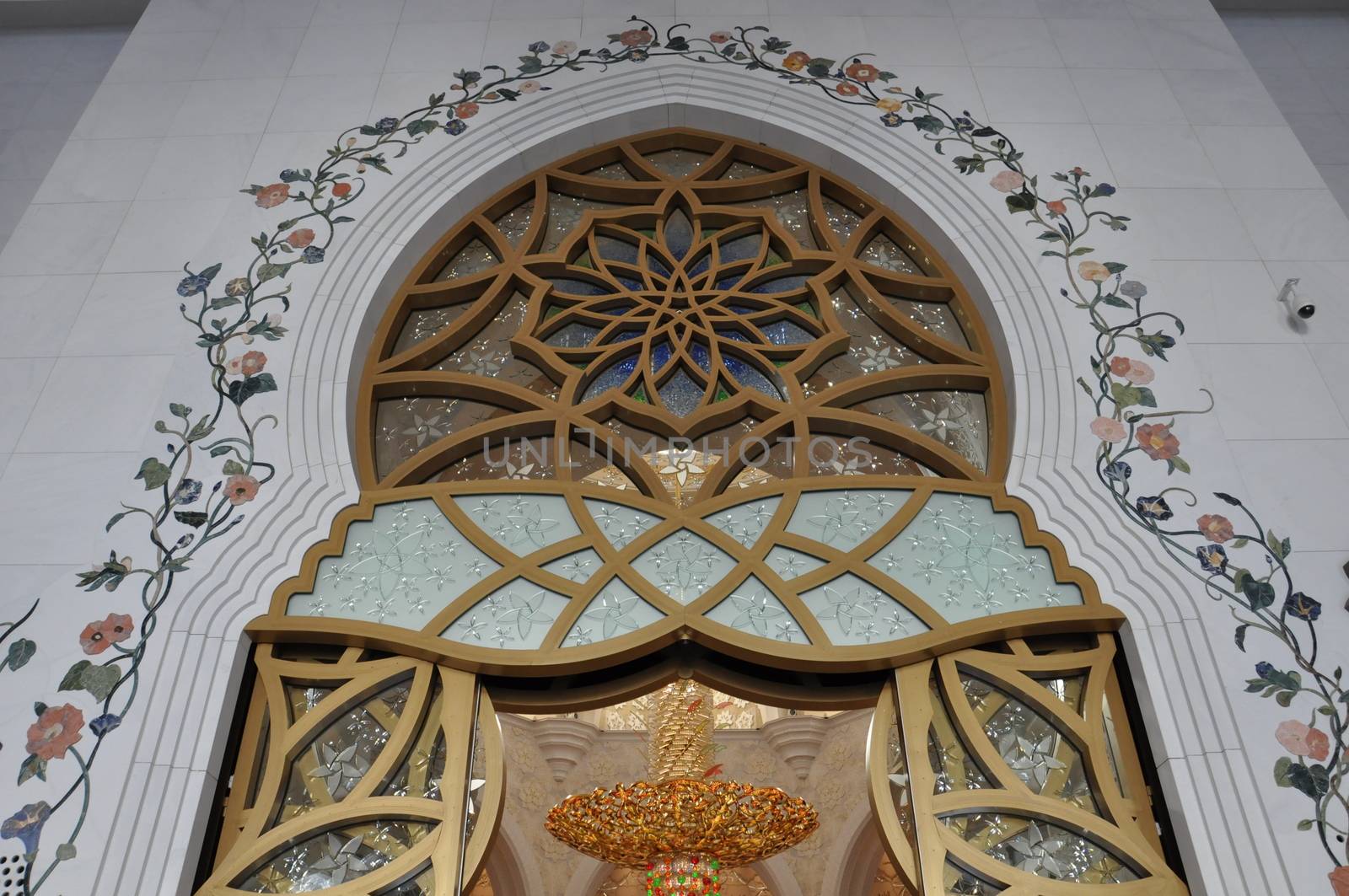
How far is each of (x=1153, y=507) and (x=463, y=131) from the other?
2494 mm

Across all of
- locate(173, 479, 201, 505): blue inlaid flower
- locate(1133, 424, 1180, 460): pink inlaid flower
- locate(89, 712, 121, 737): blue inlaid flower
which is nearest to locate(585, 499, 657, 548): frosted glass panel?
locate(173, 479, 201, 505): blue inlaid flower

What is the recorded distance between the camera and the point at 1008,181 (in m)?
3.63

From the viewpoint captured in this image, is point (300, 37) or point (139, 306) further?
A: point (300, 37)

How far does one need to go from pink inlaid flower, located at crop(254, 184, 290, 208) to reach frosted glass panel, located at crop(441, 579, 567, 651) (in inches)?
64.0

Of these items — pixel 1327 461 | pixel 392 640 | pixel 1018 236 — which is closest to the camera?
pixel 392 640

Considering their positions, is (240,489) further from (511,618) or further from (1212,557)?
(1212,557)

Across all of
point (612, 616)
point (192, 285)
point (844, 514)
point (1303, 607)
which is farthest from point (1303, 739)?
point (192, 285)

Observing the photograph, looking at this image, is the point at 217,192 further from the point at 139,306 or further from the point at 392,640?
the point at 392,640

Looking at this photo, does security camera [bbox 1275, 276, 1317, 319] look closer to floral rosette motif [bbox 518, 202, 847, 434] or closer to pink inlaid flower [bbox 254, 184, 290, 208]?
floral rosette motif [bbox 518, 202, 847, 434]

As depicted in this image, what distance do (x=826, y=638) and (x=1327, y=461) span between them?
1465mm

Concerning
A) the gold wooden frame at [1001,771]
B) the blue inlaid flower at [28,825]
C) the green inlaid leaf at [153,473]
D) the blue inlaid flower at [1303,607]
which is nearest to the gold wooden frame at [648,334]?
the green inlaid leaf at [153,473]

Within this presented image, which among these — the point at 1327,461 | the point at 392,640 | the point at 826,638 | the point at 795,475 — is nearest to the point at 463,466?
the point at 392,640

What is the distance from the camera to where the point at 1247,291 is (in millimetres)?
3371

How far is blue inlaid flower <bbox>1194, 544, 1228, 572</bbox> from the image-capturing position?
2773mm
